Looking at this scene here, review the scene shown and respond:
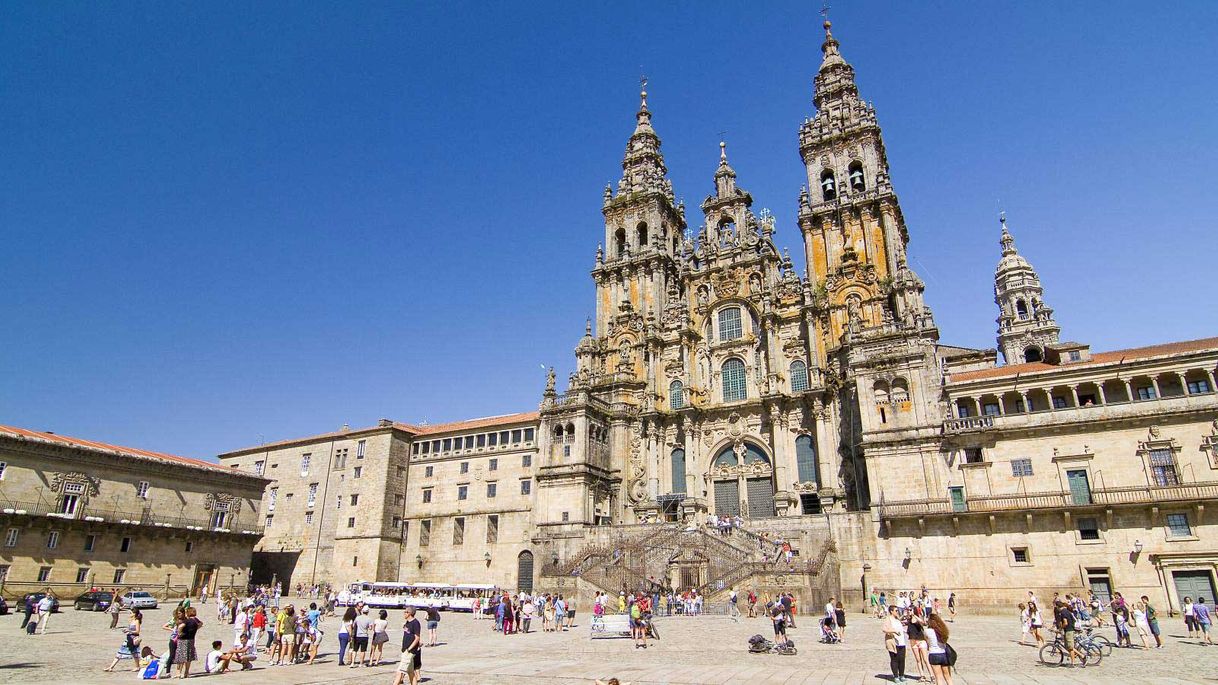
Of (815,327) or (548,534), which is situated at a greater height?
(815,327)

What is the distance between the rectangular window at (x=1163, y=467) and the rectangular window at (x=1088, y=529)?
12.0ft

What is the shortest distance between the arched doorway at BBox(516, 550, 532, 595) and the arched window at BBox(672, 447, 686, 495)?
11770mm

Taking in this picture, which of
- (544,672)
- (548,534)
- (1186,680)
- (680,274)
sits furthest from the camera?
(680,274)

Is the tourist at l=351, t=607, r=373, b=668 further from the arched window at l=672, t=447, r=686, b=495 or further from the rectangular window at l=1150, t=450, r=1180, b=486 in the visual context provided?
the rectangular window at l=1150, t=450, r=1180, b=486

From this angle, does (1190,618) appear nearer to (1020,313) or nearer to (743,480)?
(743,480)

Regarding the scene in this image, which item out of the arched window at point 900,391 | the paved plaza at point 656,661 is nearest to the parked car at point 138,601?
the paved plaza at point 656,661

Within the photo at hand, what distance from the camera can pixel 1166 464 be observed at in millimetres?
35281

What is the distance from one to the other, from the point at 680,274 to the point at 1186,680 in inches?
1834

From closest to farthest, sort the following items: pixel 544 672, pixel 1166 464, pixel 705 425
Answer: pixel 544 672, pixel 1166 464, pixel 705 425

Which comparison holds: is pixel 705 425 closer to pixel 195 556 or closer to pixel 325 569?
pixel 325 569

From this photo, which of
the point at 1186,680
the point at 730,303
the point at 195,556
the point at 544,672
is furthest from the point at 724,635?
the point at 195,556

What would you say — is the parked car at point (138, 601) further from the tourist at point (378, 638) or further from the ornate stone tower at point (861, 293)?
the ornate stone tower at point (861, 293)

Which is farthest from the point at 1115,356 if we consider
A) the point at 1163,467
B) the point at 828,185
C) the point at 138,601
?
the point at 138,601

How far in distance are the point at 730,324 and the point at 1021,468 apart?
2262 cm
